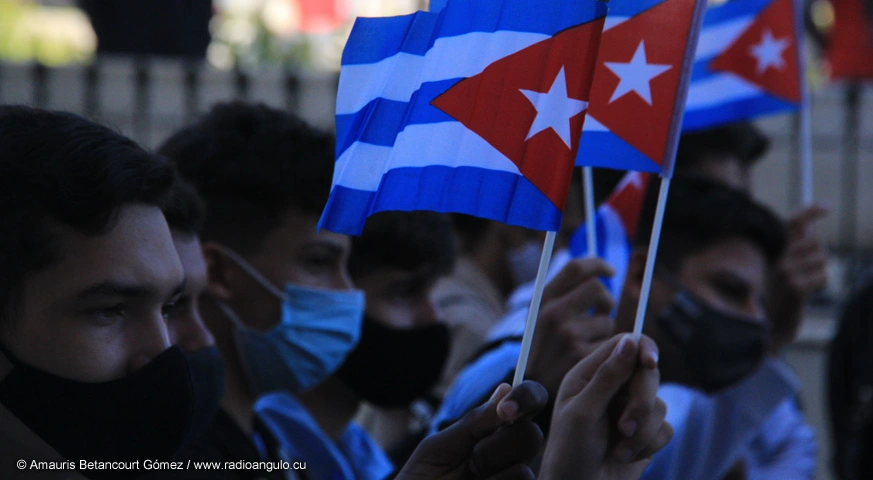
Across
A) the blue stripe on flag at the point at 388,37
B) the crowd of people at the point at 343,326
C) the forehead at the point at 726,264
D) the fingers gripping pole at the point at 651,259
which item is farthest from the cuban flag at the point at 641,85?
the forehead at the point at 726,264

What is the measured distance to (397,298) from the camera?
11.5 feet

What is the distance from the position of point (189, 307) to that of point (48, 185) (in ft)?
2.40

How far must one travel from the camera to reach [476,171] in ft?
6.38

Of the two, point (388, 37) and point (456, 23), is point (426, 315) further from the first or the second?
point (456, 23)

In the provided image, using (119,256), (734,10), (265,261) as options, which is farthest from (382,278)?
(734,10)

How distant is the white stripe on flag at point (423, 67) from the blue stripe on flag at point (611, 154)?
478mm

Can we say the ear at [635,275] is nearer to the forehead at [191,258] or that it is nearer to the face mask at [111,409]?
the forehead at [191,258]

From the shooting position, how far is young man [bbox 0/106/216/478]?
1838mm

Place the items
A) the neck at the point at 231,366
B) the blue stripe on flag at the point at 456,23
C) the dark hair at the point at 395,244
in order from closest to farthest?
the blue stripe on flag at the point at 456,23 → the neck at the point at 231,366 → the dark hair at the point at 395,244

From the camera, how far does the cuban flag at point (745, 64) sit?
167 inches

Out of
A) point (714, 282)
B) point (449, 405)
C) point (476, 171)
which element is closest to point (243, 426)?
point (449, 405)

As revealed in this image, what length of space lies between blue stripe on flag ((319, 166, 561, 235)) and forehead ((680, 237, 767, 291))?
6.55 feet

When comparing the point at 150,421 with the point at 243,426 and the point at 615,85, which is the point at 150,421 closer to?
the point at 243,426

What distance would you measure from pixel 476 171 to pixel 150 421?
0.77 m
